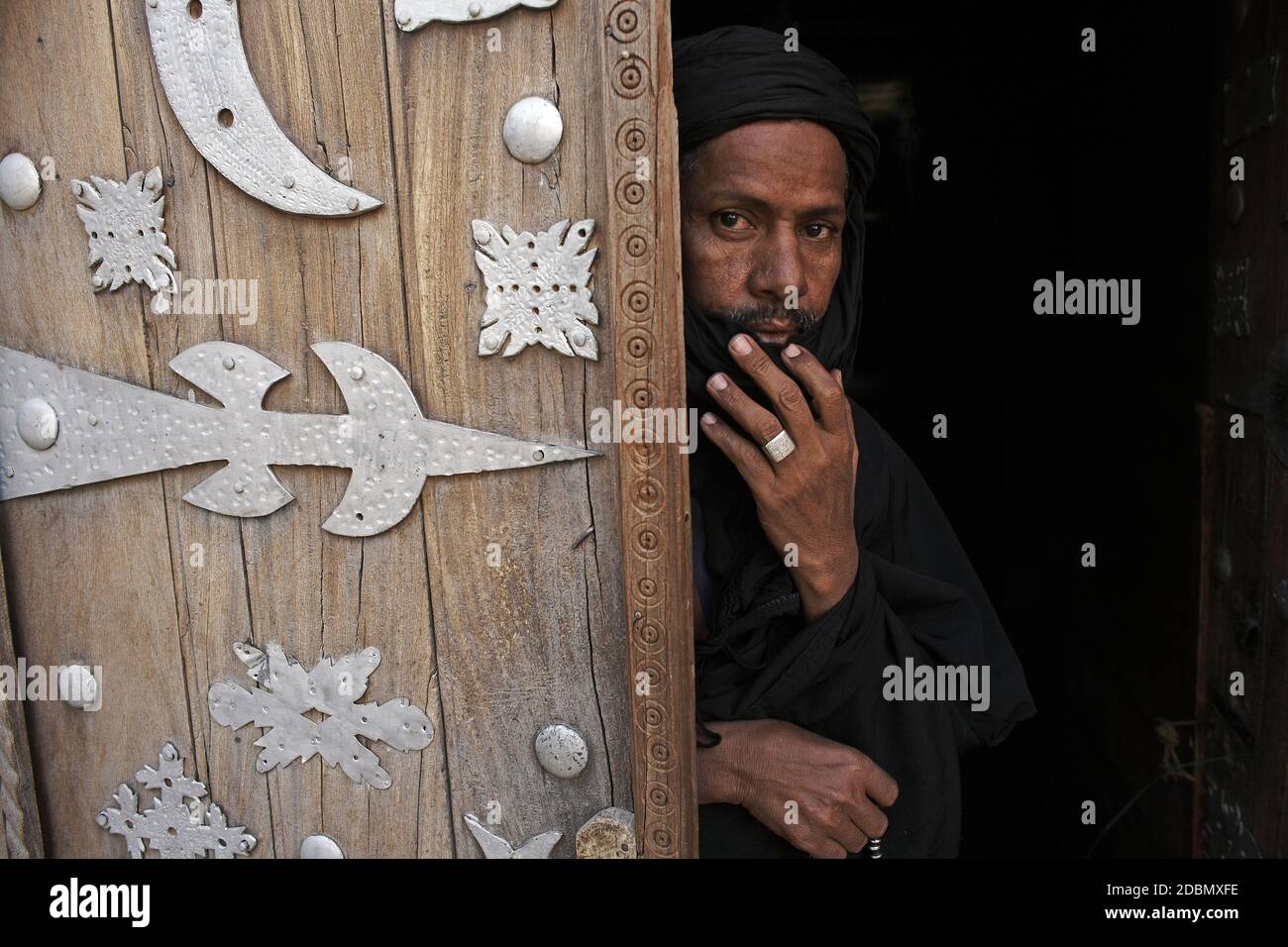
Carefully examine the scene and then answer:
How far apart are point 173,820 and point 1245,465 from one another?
75.0 inches

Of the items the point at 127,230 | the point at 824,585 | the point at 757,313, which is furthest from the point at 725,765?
the point at 127,230

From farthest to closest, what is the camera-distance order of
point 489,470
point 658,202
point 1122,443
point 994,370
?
point 994,370
point 1122,443
point 489,470
point 658,202

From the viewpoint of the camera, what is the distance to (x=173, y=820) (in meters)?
1.58

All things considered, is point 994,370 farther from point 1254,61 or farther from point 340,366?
point 340,366

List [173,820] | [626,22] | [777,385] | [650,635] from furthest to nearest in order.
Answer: [173,820] < [777,385] < [650,635] < [626,22]

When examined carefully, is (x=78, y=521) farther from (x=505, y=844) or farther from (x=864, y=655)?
(x=864, y=655)

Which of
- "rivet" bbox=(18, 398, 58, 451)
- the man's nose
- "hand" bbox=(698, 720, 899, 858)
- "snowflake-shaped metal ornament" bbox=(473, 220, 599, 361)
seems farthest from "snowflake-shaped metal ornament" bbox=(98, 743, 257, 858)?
the man's nose

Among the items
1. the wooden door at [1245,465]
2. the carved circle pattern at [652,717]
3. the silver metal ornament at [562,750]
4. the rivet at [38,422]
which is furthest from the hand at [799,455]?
the rivet at [38,422]

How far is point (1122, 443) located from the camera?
2627 millimetres

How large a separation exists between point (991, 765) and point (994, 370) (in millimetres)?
1229

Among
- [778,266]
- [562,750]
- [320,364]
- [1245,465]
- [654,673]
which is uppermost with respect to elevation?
[778,266]

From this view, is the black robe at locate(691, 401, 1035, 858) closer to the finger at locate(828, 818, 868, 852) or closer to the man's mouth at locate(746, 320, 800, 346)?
the finger at locate(828, 818, 868, 852)

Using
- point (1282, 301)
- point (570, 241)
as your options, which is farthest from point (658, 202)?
point (1282, 301)

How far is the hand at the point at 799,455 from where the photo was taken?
4.85 ft
